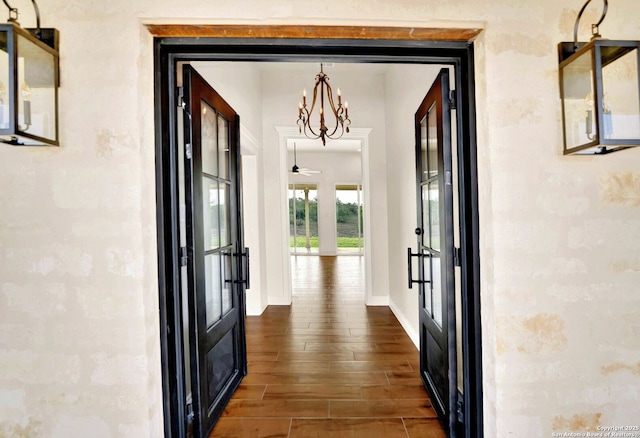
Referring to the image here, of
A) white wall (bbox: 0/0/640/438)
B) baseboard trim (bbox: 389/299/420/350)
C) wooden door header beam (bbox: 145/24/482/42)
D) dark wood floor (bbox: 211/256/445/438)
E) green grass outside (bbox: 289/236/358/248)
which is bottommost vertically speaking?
dark wood floor (bbox: 211/256/445/438)

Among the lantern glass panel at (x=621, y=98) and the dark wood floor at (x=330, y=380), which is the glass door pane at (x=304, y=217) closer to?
the dark wood floor at (x=330, y=380)

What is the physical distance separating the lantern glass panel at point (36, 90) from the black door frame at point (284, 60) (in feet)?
1.19

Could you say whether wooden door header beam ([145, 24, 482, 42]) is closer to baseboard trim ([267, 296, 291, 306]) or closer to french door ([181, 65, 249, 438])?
french door ([181, 65, 249, 438])

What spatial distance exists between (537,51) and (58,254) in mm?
2087

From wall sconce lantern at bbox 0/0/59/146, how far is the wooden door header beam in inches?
15.3

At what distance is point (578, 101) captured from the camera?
1.28 m

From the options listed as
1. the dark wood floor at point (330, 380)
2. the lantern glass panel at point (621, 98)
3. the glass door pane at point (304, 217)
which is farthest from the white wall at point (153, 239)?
the glass door pane at point (304, 217)

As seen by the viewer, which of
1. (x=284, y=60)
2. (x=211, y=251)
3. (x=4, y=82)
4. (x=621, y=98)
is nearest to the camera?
(x=4, y=82)

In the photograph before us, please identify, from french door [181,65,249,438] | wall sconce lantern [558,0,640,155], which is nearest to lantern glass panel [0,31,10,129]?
french door [181,65,249,438]

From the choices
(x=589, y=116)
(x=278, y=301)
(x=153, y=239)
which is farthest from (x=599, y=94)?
(x=278, y=301)

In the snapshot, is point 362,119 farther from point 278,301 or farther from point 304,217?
point 304,217

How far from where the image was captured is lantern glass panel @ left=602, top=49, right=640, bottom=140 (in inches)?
47.3

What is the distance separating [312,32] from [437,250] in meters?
1.38

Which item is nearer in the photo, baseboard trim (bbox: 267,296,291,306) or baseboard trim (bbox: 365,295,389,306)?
baseboard trim (bbox: 365,295,389,306)
